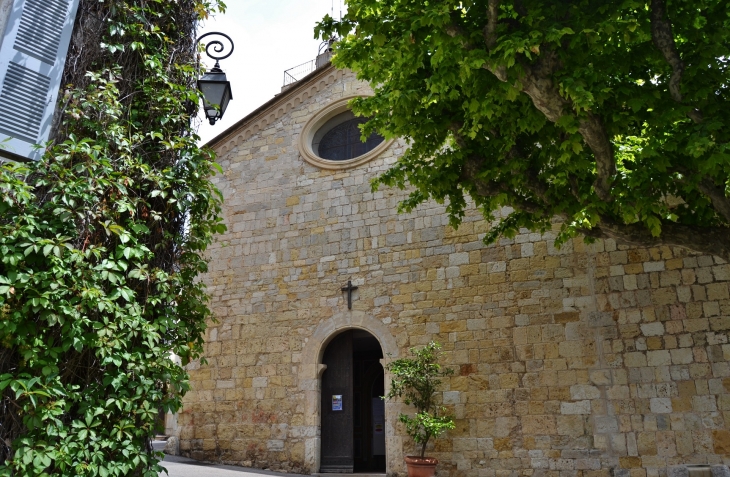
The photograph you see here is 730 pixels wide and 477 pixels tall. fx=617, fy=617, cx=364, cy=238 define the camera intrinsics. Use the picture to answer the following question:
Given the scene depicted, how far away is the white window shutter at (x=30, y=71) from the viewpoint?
12.5ft

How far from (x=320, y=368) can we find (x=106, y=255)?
6.94 metres

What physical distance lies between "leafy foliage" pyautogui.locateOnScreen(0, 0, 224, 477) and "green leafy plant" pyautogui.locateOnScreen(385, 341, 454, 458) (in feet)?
17.0

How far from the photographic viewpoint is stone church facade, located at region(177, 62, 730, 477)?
8.49 metres

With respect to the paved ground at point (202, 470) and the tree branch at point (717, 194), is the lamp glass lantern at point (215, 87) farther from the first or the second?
the paved ground at point (202, 470)

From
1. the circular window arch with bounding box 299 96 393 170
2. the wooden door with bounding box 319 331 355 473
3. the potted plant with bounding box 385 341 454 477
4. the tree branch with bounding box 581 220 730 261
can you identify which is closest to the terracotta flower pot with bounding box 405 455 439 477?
the potted plant with bounding box 385 341 454 477

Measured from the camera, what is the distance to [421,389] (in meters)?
9.21

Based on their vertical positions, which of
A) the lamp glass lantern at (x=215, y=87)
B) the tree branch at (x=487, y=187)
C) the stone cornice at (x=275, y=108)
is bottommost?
the tree branch at (x=487, y=187)

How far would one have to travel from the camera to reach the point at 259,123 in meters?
12.5

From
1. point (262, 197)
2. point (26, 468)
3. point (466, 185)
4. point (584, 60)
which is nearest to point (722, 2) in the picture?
point (584, 60)

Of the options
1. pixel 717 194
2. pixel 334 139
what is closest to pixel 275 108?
pixel 334 139

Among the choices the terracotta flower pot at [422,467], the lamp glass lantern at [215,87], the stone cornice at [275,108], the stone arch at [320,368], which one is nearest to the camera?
the lamp glass lantern at [215,87]

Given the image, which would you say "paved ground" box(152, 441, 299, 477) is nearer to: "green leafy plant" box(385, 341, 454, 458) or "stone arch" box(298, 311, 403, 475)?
"stone arch" box(298, 311, 403, 475)

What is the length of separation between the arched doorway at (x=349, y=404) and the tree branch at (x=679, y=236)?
478 cm

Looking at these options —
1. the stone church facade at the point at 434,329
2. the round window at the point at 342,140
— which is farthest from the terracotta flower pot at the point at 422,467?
the round window at the point at 342,140
